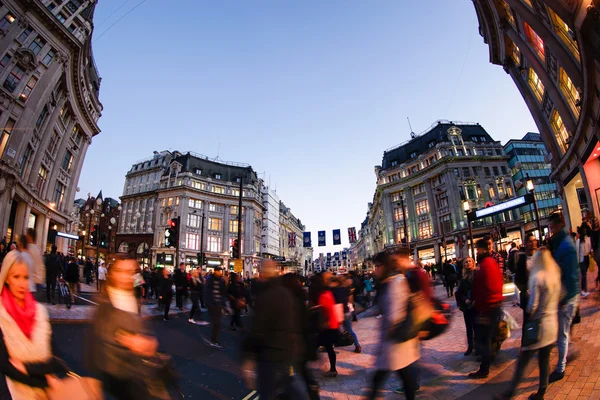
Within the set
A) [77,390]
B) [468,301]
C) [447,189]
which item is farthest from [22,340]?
[447,189]

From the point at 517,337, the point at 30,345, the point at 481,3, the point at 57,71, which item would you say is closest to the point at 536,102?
the point at 481,3

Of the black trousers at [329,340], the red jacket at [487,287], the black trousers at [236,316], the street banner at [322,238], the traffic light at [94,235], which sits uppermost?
the street banner at [322,238]

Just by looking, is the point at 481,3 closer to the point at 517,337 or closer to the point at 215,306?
the point at 517,337

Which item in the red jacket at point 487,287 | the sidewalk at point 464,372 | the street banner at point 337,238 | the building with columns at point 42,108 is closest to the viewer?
the sidewalk at point 464,372

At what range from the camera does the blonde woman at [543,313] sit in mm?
3615

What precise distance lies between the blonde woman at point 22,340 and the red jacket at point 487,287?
5543 millimetres

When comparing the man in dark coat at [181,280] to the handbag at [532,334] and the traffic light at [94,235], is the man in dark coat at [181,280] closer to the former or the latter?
the traffic light at [94,235]

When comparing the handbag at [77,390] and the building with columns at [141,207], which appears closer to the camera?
the handbag at [77,390]

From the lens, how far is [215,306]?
8844 millimetres

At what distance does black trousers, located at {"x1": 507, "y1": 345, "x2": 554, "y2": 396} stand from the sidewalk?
0.46m

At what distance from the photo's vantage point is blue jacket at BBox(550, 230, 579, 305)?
405cm

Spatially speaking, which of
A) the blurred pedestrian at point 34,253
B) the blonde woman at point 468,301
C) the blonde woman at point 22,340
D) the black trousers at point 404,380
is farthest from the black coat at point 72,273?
the blonde woman at point 468,301

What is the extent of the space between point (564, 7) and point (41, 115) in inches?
1591

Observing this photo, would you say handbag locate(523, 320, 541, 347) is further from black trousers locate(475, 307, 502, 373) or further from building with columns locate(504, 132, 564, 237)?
building with columns locate(504, 132, 564, 237)
